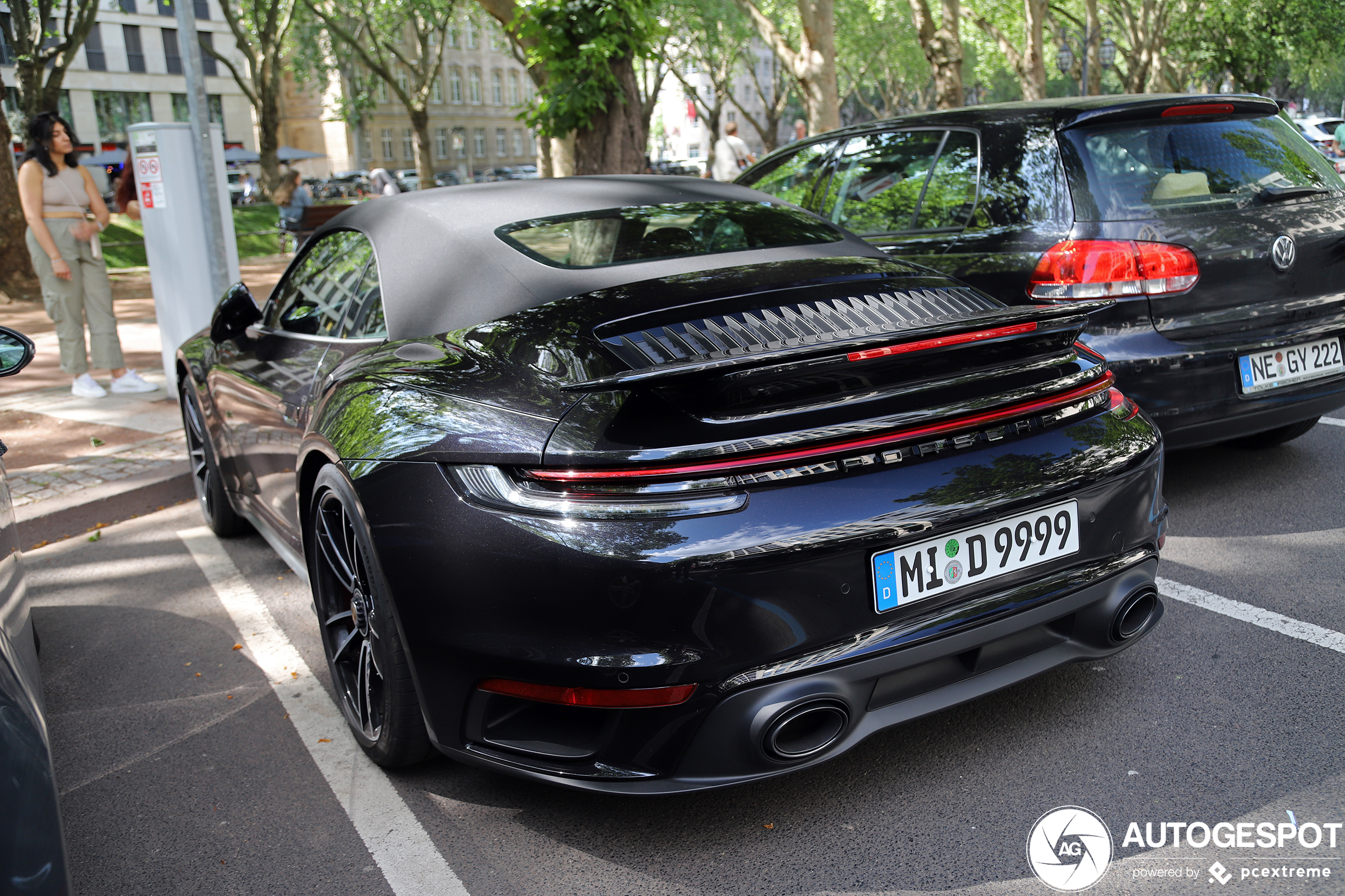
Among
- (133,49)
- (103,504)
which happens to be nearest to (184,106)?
(133,49)

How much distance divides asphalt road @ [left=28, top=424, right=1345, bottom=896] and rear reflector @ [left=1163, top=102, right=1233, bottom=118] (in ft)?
6.04

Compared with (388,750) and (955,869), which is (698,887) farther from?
(388,750)

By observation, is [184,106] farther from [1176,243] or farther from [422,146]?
[1176,243]

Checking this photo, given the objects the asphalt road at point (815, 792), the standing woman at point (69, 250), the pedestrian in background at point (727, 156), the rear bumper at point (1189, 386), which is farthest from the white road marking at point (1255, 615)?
the pedestrian in background at point (727, 156)

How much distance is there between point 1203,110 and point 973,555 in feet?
9.71

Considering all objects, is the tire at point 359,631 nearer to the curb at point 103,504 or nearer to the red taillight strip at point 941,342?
the red taillight strip at point 941,342

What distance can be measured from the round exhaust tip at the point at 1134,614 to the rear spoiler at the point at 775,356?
0.71m

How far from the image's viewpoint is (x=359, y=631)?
281 cm

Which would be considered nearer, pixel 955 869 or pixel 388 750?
pixel 955 869

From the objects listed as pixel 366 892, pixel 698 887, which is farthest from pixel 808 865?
pixel 366 892

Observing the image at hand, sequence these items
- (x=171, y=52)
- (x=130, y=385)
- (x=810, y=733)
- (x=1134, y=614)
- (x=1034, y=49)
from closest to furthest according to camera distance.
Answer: (x=810, y=733)
(x=1134, y=614)
(x=130, y=385)
(x=1034, y=49)
(x=171, y=52)

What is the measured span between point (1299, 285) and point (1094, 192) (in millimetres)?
864

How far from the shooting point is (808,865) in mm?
2295

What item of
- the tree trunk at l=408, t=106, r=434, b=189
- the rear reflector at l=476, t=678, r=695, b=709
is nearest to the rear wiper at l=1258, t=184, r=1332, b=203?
the rear reflector at l=476, t=678, r=695, b=709
